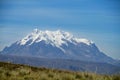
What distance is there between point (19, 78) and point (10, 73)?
3.25ft

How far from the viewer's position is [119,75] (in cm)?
1483

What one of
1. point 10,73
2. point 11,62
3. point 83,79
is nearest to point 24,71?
point 10,73

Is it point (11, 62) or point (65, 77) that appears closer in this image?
point (65, 77)

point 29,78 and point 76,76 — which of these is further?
point 76,76

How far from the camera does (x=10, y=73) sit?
560 inches

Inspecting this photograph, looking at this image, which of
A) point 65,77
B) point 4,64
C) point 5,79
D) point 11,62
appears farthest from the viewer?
point 11,62

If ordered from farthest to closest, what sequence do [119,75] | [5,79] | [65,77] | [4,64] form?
1. [4,64]
2. [119,75]
3. [65,77]
4. [5,79]

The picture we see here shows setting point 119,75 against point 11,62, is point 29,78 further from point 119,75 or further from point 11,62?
point 11,62

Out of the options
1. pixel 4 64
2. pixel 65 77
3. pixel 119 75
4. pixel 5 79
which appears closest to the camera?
pixel 5 79

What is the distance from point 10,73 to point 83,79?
324 cm

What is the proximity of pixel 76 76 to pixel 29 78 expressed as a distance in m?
2.37

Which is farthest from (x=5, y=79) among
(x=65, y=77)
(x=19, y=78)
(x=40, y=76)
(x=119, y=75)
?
(x=119, y=75)

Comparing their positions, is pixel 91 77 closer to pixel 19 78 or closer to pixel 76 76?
pixel 76 76

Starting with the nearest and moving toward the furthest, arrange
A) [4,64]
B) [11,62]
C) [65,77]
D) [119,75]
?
1. [65,77]
2. [119,75]
3. [4,64]
4. [11,62]
